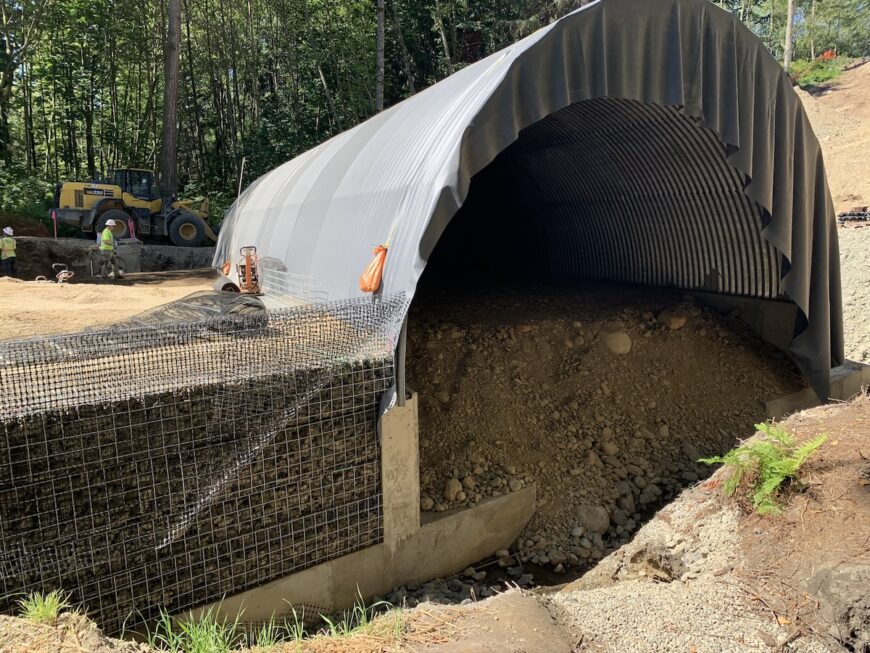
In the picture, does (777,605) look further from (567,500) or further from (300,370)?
(300,370)

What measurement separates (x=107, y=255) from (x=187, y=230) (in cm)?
492

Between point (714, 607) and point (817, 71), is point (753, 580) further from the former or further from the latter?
point (817, 71)

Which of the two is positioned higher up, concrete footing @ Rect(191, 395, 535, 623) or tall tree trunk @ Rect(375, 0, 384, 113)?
tall tree trunk @ Rect(375, 0, 384, 113)

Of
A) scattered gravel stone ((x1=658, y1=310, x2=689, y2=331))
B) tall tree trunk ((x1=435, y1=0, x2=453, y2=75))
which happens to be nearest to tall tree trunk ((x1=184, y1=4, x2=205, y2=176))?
tall tree trunk ((x1=435, y1=0, x2=453, y2=75))

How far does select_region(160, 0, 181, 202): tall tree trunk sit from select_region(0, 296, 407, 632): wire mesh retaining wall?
55.7 feet

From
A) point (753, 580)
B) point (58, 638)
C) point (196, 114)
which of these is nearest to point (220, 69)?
point (196, 114)

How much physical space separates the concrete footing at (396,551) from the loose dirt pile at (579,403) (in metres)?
0.27

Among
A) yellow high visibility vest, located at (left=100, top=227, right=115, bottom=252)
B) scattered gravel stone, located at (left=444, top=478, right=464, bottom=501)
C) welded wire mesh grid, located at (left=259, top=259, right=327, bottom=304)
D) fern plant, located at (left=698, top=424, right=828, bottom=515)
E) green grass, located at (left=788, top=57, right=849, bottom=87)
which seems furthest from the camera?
green grass, located at (left=788, top=57, right=849, bottom=87)

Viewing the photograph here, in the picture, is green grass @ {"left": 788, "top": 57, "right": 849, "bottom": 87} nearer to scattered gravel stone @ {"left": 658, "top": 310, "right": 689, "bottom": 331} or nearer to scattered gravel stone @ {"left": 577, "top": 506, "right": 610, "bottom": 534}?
scattered gravel stone @ {"left": 658, "top": 310, "right": 689, "bottom": 331}

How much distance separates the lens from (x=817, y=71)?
126ft

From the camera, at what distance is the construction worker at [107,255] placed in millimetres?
13742

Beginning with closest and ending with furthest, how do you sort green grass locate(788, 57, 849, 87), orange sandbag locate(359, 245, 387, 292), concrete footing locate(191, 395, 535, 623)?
1. concrete footing locate(191, 395, 535, 623)
2. orange sandbag locate(359, 245, 387, 292)
3. green grass locate(788, 57, 849, 87)

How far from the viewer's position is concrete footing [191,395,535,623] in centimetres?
479

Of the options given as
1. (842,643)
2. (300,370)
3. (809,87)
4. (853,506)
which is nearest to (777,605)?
(842,643)
